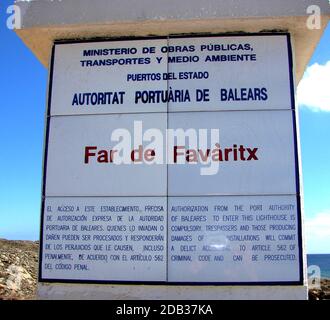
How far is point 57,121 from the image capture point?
4.82 m

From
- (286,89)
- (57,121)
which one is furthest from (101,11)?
(286,89)

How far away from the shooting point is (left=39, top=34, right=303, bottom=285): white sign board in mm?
4379

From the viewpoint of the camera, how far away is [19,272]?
11703mm

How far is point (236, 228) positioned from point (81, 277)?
1.59 metres

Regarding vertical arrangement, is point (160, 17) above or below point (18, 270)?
above

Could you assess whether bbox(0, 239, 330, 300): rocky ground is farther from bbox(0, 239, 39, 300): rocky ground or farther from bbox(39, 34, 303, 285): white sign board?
bbox(39, 34, 303, 285): white sign board

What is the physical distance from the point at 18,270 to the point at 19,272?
17 centimetres

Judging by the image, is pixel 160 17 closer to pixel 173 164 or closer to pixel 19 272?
pixel 173 164

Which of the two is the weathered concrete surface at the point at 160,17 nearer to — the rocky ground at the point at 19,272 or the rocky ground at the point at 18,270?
the rocky ground at the point at 19,272

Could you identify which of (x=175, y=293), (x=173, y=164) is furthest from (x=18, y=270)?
(x=173, y=164)

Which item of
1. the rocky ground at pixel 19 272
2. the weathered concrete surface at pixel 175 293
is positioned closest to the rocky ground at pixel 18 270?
the rocky ground at pixel 19 272

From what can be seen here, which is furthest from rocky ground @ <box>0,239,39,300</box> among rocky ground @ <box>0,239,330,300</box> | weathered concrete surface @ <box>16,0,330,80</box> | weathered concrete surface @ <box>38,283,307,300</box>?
weathered concrete surface @ <box>16,0,330,80</box>

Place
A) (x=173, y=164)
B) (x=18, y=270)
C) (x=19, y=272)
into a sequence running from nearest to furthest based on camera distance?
1. (x=173, y=164)
2. (x=19, y=272)
3. (x=18, y=270)
